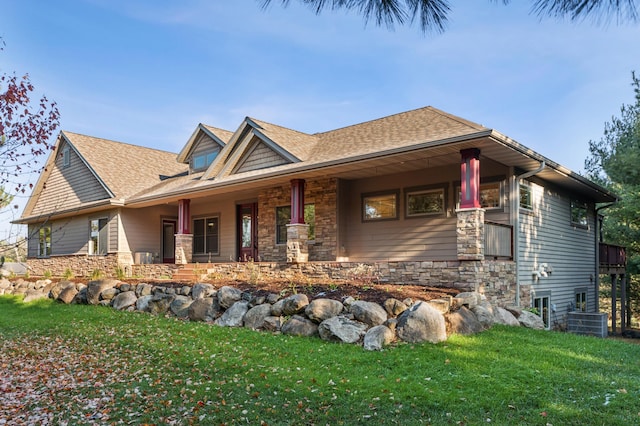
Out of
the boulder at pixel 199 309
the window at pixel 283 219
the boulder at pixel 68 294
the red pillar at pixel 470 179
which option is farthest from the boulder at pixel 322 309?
the boulder at pixel 68 294

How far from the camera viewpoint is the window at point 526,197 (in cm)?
1240

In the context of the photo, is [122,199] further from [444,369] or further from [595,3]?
[595,3]

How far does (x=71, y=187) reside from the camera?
2178 cm

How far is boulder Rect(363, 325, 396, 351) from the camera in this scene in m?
7.05

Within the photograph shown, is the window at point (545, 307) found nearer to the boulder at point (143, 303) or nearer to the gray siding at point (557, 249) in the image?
the gray siding at point (557, 249)

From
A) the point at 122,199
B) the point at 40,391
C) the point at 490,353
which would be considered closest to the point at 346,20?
the point at 490,353

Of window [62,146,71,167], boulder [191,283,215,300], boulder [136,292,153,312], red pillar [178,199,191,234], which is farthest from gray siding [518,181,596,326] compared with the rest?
window [62,146,71,167]

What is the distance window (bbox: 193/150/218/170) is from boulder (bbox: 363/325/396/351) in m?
12.6

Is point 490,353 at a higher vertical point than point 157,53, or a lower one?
lower

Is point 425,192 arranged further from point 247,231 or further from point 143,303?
point 143,303

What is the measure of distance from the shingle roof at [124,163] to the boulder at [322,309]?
1304 cm

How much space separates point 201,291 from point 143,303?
5.65 feet

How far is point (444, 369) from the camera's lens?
232 inches

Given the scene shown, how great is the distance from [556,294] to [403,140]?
662cm
